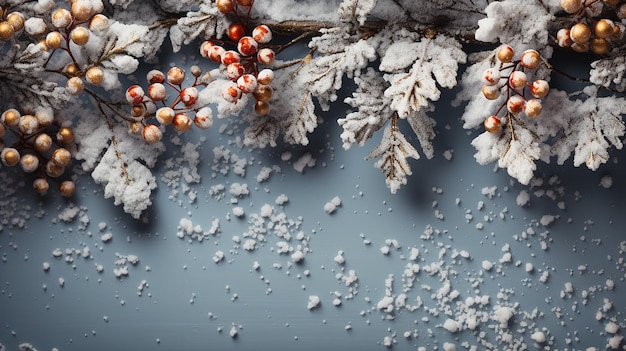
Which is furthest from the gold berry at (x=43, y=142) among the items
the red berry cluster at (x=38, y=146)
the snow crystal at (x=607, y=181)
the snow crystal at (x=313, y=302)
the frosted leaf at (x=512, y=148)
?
the snow crystal at (x=607, y=181)

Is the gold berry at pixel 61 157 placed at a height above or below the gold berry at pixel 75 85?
below

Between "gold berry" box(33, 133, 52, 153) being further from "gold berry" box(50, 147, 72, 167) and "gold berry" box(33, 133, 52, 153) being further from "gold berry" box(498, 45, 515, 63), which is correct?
"gold berry" box(498, 45, 515, 63)

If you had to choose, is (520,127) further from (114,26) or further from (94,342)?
(94,342)

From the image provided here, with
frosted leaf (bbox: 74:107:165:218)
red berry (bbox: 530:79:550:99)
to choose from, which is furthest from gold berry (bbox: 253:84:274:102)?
red berry (bbox: 530:79:550:99)

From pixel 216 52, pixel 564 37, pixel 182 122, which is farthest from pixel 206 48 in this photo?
pixel 564 37

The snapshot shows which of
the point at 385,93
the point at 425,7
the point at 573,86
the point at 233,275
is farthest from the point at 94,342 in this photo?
the point at 573,86

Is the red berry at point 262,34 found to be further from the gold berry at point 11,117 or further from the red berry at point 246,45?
the gold berry at point 11,117
